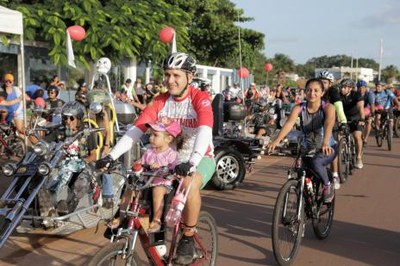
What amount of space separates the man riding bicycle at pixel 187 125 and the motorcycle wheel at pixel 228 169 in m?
4.55

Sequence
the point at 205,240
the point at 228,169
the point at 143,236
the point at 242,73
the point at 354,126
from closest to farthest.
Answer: the point at 143,236
the point at 205,240
the point at 228,169
the point at 354,126
the point at 242,73

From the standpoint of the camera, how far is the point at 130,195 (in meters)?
3.70

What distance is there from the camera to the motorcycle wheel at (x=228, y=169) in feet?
29.1

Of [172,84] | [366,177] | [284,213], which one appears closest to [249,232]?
[284,213]

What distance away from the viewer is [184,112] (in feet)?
14.0

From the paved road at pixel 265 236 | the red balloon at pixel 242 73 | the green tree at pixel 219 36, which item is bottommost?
the paved road at pixel 265 236

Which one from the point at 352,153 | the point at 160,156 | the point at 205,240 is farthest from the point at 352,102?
the point at 160,156

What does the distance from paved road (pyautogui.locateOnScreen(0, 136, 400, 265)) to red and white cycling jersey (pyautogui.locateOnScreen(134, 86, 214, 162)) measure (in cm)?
152

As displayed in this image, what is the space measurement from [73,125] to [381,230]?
3824 millimetres

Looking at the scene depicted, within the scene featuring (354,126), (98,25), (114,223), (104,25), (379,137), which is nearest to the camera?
(114,223)

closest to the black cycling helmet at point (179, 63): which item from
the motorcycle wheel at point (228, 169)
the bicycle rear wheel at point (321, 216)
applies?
the bicycle rear wheel at point (321, 216)

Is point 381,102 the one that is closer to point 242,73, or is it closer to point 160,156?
point 242,73

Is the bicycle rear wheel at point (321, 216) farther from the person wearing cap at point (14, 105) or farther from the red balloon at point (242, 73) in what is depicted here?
the red balloon at point (242, 73)

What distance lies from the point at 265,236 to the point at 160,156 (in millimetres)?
2609
